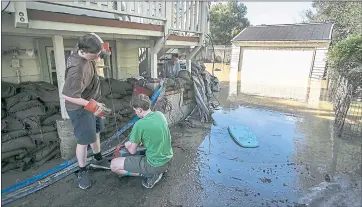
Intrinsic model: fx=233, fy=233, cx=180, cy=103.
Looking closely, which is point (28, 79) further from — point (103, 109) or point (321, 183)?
point (321, 183)

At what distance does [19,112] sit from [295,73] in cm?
1591

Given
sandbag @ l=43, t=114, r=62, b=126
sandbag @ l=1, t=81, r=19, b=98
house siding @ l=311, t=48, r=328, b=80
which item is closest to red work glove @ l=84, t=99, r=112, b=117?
sandbag @ l=43, t=114, r=62, b=126

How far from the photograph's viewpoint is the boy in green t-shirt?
8.95 feet

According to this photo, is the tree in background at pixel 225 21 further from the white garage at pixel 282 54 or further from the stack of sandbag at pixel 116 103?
the stack of sandbag at pixel 116 103

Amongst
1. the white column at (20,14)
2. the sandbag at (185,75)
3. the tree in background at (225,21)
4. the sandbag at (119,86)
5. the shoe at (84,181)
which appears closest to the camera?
the white column at (20,14)

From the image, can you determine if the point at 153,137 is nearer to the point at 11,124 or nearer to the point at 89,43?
the point at 89,43

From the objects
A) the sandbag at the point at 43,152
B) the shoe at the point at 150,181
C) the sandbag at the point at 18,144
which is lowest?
the shoe at the point at 150,181

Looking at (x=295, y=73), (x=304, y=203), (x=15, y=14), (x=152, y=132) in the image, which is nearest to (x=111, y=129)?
(x=152, y=132)

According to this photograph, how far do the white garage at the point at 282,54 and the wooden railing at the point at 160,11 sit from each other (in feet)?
26.4

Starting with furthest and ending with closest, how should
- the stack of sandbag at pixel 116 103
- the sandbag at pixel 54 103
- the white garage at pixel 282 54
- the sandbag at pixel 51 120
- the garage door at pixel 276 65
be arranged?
the garage door at pixel 276 65
the white garage at pixel 282 54
the stack of sandbag at pixel 116 103
the sandbag at pixel 54 103
the sandbag at pixel 51 120

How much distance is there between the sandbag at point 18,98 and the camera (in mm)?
3237

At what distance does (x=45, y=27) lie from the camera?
2.72 meters

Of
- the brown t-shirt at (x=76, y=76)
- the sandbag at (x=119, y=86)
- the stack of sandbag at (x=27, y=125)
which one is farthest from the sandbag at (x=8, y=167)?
the sandbag at (x=119, y=86)

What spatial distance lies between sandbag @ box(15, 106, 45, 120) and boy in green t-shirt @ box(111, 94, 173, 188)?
1.42m
